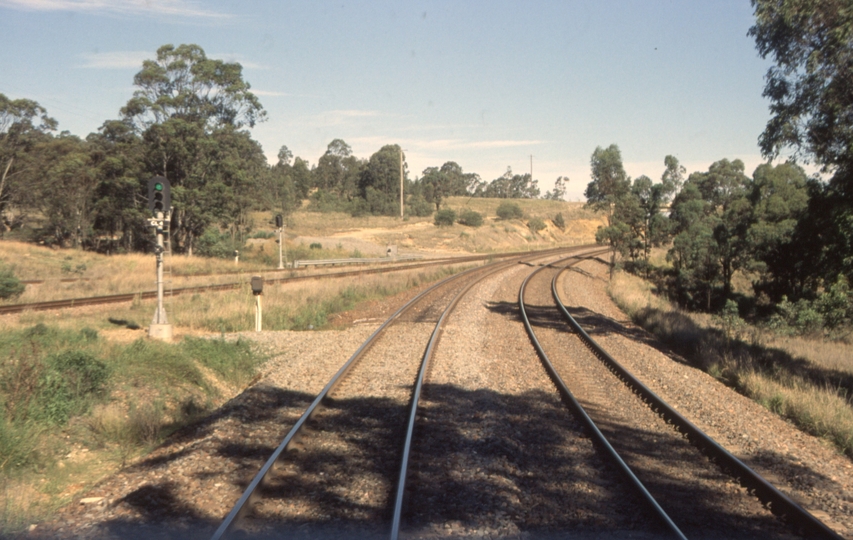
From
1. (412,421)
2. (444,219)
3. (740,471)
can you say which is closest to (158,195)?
(412,421)

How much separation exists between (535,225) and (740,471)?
84.0 meters

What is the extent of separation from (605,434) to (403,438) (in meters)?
2.50

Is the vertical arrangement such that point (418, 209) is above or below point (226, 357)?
above

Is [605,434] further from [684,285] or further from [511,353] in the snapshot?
[684,285]

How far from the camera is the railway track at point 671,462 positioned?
18.1ft

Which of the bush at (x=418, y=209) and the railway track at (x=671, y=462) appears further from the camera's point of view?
the bush at (x=418, y=209)

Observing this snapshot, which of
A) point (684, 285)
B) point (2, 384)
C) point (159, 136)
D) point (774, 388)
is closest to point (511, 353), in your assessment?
point (774, 388)

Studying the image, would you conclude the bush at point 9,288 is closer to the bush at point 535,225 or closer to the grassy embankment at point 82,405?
the grassy embankment at point 82,405

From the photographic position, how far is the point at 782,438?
320 inches

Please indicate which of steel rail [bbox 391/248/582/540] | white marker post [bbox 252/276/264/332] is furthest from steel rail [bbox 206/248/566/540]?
white marker post [bbox 252/276/264/332]

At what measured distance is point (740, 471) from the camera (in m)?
6.59

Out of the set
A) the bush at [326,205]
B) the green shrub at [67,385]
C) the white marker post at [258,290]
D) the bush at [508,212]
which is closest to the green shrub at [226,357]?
the green shrub at [67,385]

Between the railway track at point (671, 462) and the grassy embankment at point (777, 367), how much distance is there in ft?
6.14

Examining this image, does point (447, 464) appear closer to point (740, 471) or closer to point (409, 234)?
point (740, 471)
